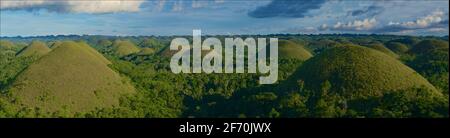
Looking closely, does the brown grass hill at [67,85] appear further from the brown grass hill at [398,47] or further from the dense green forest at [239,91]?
the brown grass hill at [398,47]

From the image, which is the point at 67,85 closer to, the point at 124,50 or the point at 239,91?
the point at 239,91

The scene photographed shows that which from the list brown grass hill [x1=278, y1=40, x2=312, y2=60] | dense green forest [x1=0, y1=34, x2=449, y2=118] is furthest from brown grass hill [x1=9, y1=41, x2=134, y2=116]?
brown grass hill [x1=278, y1=40, x2=312, y2=60]

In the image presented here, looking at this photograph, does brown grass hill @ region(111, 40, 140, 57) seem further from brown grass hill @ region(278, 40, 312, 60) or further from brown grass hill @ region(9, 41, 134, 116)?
brown grass hill @ region(9, 41, 134, 116)


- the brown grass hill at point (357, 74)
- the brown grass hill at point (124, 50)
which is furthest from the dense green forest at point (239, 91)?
the brown grass hill at point (124, 50)

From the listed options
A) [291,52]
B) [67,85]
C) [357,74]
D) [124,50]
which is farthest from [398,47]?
[67,85]
